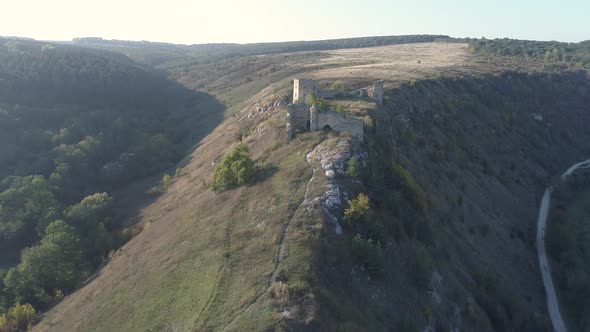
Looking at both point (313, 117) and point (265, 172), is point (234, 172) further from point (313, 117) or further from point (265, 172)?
point (313, 117)

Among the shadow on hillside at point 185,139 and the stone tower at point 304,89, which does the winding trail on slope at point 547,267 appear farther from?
the shadow on hillside at point 185,139

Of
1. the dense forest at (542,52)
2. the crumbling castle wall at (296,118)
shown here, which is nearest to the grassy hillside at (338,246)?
the crumbling castle wall at (296,118)

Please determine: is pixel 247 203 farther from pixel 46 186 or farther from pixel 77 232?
pixel 46 186

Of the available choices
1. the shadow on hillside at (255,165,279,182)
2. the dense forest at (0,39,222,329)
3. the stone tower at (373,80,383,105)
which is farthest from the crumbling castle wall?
the dense forest at (0,39,222,329)

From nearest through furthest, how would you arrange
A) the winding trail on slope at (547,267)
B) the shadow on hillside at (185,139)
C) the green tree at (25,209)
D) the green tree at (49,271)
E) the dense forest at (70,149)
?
the green tree at (49,271) < the winding trail on slope at (547,267) < the dense forest at (70,149) < the green tree at (25,209) < the shadow on hillside at (185,139)

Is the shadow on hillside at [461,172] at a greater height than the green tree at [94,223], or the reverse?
the shadow on hillside at [461,172]

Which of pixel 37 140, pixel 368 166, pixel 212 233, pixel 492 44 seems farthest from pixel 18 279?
pixel 492 44

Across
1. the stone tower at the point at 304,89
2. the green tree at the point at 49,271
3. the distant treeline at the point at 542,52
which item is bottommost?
the green tree at the point at 49,271
